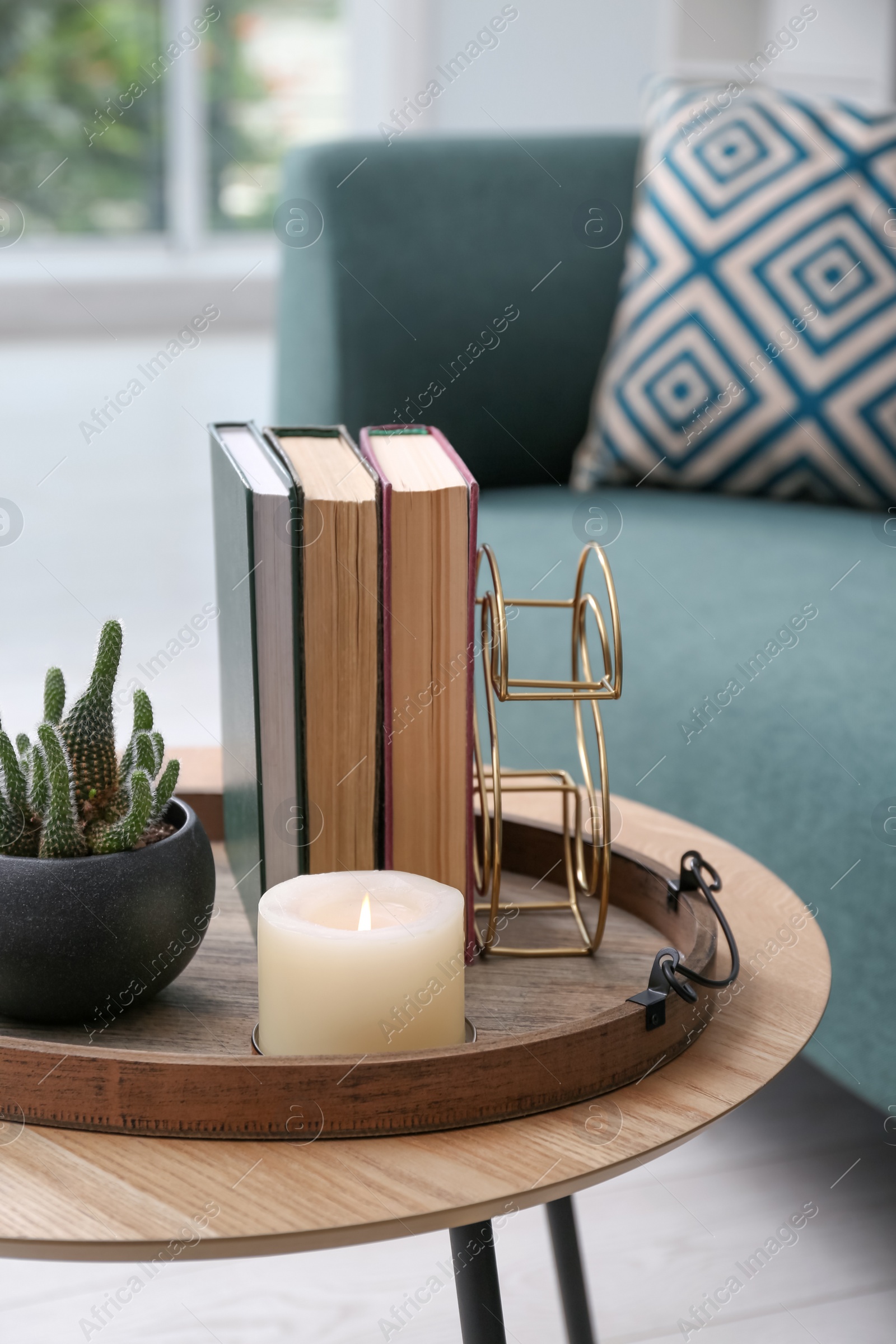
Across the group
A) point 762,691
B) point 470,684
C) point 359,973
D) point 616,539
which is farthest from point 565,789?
point 616,539

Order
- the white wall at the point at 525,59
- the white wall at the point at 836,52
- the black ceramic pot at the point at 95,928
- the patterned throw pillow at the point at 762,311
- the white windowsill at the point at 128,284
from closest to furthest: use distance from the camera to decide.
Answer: the black ceramic pot at the point at 95,928
the patterned throw pillow at the point at 762,311
the white wall at the point at 836,52
the white wall at the point at 525,59
the white windowsill at the point at 128,284

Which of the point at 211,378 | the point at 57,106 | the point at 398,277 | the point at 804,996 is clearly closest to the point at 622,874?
the point at 804,996

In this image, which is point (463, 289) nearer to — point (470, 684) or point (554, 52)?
point (470, 684)

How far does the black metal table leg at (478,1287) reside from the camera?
1.90 ft

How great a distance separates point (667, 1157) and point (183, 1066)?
0.83 metres

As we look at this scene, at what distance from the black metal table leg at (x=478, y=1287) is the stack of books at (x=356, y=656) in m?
0.15

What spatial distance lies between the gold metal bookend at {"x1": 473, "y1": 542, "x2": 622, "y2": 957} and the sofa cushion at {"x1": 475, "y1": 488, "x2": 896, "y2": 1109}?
0.38 m

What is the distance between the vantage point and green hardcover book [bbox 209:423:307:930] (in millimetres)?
620

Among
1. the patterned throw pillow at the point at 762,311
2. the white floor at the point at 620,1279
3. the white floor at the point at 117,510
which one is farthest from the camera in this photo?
the white floor at the point at 117,510

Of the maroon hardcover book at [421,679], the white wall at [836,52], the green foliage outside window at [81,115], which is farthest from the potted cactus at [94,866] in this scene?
the green foliage outside window at [81,115]

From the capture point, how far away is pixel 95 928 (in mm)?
554

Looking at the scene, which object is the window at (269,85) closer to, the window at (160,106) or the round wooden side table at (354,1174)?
the window at (160,106)

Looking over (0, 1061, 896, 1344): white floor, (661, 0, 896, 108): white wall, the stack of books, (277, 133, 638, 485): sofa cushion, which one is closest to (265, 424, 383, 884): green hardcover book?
the stack of books

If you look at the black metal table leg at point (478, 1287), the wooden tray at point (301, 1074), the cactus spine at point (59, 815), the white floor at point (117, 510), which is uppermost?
the white floor at point (117, 510)
